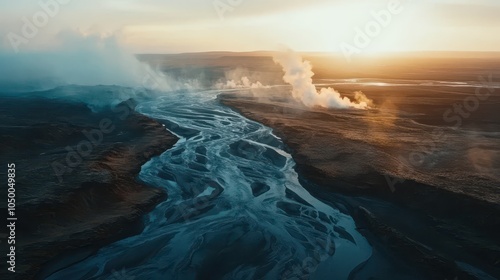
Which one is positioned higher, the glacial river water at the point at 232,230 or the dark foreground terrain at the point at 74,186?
the dark foreground terrain at the point at 74,186

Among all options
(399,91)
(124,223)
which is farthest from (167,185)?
(399,91)

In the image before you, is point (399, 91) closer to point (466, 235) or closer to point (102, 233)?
point (466, 235)

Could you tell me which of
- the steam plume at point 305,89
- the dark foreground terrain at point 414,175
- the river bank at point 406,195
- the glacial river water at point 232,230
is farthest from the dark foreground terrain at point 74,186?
the steam plume at point 305,89

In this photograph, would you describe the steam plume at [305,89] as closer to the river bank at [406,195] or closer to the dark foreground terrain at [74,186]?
the river bank at [406,195]

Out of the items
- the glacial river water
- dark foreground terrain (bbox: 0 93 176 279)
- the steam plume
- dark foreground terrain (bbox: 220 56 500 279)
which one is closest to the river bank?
dark foreground terrain (bbox: 220 56 500 279)

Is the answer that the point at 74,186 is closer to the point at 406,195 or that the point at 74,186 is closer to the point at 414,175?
the point at 406,195

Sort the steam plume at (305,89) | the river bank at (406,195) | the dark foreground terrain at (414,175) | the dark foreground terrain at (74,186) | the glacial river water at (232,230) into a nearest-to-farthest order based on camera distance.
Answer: the glacial river water at (232,230), the river bank at (406,195), the dark foreground terrain at (74,186), the dark foreground terrain at (414,175), the steam plume at (305,89)
